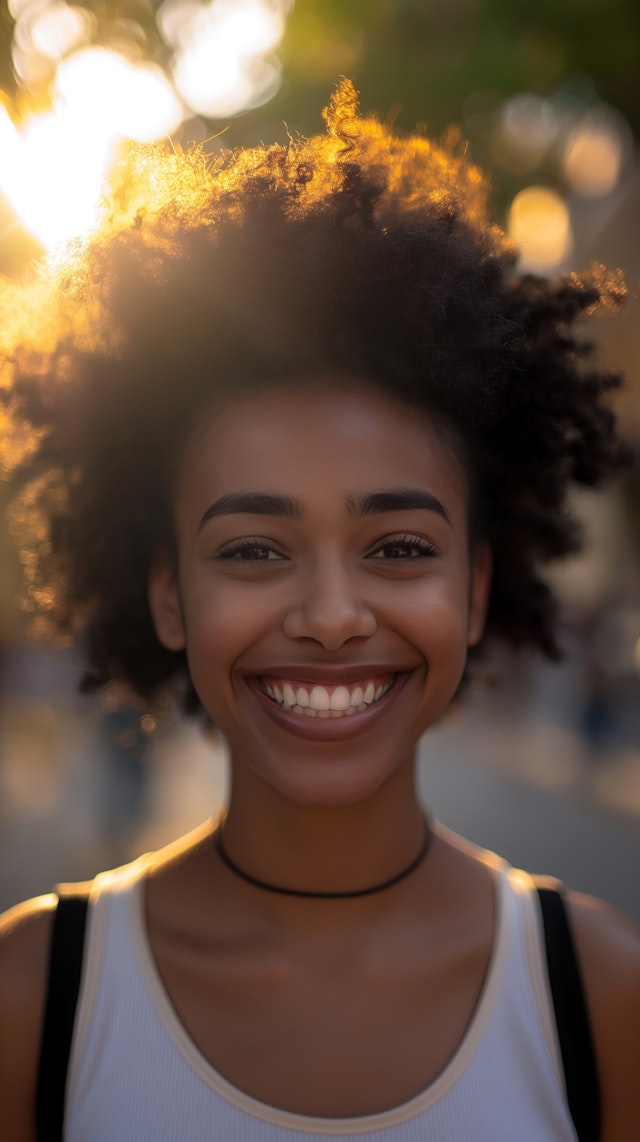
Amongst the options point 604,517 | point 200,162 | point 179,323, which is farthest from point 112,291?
point 604,517

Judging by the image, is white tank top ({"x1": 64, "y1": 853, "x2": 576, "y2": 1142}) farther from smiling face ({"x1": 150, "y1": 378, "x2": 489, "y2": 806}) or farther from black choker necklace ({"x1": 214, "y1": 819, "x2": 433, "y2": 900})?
smiling face ({"x1": 150, "y1": 378, "x2": 489, "y2": 806})

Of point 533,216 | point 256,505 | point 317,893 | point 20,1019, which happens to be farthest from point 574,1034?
point 533,216

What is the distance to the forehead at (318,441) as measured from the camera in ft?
6.18

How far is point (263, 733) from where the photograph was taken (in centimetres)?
192

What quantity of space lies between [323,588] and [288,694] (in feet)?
0.69

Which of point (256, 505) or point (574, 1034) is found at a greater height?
point (256, 505)

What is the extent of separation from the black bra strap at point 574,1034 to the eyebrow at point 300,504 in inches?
32.4

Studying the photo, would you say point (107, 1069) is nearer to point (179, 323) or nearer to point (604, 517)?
point (179, 323)

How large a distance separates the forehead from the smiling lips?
0.34 m

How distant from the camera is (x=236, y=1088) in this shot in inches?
71.0

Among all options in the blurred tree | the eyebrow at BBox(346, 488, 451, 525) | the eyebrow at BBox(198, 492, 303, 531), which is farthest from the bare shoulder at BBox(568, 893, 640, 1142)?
the blurred tree

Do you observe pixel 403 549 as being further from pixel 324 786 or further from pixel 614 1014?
pixel 614 1014

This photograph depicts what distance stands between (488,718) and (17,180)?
39.6 feet

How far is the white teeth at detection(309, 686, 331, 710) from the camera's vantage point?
74.2 inches
